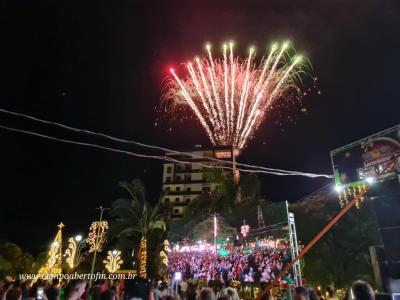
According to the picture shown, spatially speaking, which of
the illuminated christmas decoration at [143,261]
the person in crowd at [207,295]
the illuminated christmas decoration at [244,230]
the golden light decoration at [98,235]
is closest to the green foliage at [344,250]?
the illuminated christmas decoration at [244,230]

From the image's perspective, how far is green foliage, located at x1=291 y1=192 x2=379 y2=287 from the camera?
2028cm

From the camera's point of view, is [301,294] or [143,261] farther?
[143,261]

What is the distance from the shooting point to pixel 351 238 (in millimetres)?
→ 21047

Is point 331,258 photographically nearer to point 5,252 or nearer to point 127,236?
point 127,236

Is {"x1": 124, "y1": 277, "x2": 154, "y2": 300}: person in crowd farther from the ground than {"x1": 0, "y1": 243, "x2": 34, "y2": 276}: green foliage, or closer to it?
closer to it

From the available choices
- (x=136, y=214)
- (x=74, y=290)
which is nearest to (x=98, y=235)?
(x=136, y=214)

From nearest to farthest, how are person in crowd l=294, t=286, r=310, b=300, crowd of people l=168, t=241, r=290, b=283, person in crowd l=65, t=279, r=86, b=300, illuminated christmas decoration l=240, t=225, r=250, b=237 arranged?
person in crowd l=65, t=279, r=86, b=300 → person in crowd l=294, t=286, r=310, b=300 → crowd of people l=168, t=241, r=290, b=283 → illuminated christmas decoration l=240, t=225, r=250, b=237

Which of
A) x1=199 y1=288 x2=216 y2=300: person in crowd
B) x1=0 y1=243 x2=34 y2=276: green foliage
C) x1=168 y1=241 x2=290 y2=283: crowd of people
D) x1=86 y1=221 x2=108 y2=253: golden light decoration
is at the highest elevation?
x1=86 y1=221 x2=108 y2=253: golden light decoration

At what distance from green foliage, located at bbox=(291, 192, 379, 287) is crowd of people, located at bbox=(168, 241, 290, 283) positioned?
5.72m

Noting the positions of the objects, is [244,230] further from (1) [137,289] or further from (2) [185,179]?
(2) [185,179]

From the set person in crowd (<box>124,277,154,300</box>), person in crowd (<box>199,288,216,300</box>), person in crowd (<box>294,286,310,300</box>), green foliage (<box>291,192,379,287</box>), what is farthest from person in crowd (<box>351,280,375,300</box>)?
green foliage (<box>291,192,379,287</box>)

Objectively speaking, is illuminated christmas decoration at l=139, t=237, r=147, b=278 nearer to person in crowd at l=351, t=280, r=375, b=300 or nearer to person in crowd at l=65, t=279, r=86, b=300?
person in crowd at l=65, t=279, r=86, b=300

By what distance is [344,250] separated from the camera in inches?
836

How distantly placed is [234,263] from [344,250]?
8.22m
